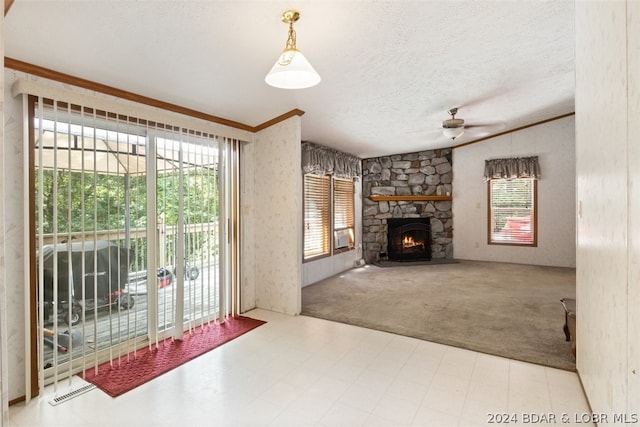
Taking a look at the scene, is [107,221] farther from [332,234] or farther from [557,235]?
[557,235]

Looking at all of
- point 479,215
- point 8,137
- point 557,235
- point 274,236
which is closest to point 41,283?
point 8,137

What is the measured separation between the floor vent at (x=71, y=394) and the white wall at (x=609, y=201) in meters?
3.10

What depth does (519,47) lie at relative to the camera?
9.34 ft

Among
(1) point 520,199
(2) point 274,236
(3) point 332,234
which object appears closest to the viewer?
(2) point 274,236

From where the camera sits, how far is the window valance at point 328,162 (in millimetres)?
5094

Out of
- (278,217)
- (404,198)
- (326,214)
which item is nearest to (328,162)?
(326,214)

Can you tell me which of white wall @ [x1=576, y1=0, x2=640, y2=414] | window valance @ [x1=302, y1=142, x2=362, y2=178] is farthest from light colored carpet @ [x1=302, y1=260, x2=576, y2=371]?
window valance @ [x1=302, y1=142, x2=362, y2=178]

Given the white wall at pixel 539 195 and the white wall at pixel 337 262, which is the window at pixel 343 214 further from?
the white wall at pixel 539 195

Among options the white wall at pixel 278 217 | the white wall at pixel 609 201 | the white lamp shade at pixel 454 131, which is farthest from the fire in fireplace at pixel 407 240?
the white wall at pixel 609 201

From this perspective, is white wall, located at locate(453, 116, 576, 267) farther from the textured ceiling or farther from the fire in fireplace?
the textured ceiling

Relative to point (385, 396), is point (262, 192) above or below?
above

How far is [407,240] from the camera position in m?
6.96

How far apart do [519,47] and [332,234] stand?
393 centimetres

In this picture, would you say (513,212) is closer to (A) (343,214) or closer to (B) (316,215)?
(A) (343,214)
